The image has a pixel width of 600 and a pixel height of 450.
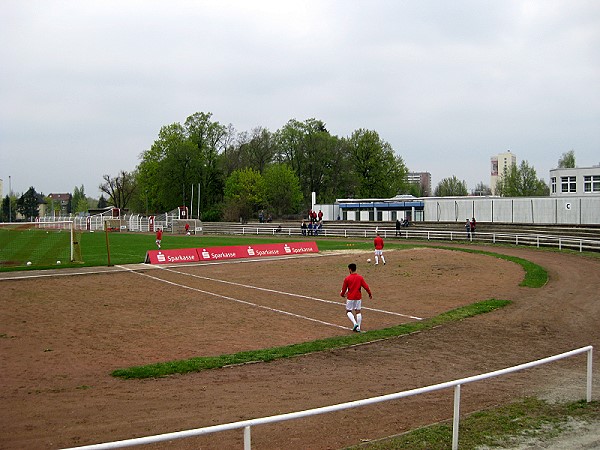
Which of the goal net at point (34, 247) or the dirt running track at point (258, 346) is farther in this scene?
the goal net at point (34, 247)

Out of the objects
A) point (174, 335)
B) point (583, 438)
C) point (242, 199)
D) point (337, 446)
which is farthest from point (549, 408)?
point (242, 199)

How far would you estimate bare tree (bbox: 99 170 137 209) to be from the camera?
117 m

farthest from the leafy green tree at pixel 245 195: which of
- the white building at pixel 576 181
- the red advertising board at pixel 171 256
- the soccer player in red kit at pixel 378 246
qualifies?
the soccer player in red kit at pixel 378 246

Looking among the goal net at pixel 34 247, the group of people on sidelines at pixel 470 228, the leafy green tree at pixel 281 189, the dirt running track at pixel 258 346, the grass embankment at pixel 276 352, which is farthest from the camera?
the leafy green tree at pixel 281 189

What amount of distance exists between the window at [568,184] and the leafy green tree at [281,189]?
38.2 meters

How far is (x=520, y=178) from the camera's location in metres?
80.2

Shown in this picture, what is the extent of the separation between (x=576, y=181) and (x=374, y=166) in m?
32.7

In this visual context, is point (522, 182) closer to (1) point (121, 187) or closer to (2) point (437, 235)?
(2) point (437, 235)

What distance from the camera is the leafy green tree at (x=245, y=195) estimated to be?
81438 millimetres

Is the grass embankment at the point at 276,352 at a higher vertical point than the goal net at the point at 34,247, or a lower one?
lower

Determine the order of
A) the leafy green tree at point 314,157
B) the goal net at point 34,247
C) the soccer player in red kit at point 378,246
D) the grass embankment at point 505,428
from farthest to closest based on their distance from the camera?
the leafy green tree at point 314,157 → the goal net at point 34,247 → the soccer player in red kit at point 378,246 → the grass embankment at point 505,428

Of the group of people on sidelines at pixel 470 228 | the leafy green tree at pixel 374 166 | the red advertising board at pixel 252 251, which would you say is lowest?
the red advertising board at pixel 252 251

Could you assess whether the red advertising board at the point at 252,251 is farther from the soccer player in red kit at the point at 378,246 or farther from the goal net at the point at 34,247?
the soccer player in red kit at the point at 378,246

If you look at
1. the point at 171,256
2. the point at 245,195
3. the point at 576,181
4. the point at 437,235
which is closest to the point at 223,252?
the point at 171,256
